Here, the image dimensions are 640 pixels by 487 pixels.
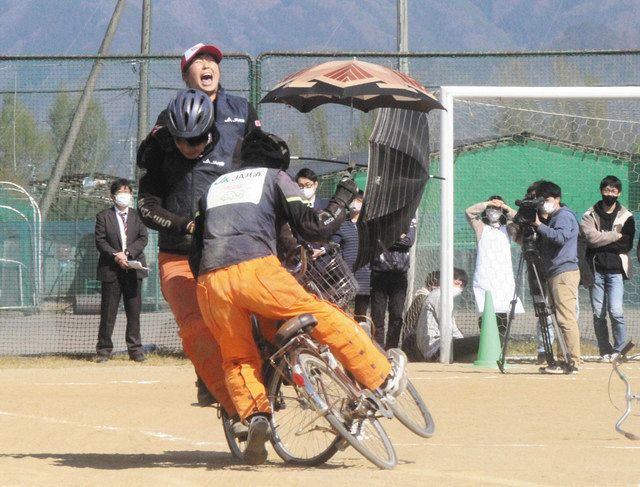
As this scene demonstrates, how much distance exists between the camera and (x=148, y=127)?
53.4 ft

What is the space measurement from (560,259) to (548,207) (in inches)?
21.0

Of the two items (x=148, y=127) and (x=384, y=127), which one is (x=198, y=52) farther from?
(x=148, y=127)

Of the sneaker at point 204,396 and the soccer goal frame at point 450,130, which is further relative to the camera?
the soccer goal frame at point 450,130

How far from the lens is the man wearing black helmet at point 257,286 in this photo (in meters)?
7.28

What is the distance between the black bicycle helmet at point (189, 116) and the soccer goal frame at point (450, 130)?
7.59m

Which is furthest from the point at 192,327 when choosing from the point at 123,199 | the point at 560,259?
the point at 123,199

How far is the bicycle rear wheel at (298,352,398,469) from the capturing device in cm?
730

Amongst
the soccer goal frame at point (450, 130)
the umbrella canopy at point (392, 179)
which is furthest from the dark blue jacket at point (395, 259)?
the umbrella canopy at point (392, 179)

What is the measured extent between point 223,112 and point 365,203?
120 cm

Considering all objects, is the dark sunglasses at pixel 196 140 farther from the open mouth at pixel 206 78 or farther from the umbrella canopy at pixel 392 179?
the umbrella canopy at pixel 392 179

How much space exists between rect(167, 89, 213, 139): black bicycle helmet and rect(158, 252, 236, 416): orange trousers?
79 centimetres

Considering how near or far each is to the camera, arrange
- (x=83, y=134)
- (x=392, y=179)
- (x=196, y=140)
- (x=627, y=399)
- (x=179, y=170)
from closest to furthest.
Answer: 1. (x=196, y=140)
2. (x=179, y=170)
3. (x=627, y=399)
4. (x=392, y=179)
5. (x=83, y=134)

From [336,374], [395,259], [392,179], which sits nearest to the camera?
[336,374]

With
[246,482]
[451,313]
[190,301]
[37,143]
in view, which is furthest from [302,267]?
[37,143]
